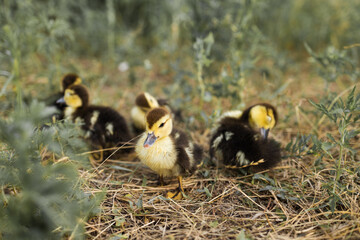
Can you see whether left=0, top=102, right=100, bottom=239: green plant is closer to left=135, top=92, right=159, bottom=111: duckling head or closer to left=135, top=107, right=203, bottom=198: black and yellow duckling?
left=135, top=107, right=203, bottom=198: black and yellow duckling

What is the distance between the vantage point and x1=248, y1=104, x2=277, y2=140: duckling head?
2.40 metres

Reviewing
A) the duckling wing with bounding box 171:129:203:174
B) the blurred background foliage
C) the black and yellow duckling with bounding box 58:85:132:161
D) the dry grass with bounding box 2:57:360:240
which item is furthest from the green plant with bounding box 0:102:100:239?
the blurred background foliage

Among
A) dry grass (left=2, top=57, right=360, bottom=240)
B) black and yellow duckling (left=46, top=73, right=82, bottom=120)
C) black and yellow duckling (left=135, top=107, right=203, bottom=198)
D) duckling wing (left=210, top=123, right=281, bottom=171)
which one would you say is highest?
black and yellow duckling (left=46, top=73, right=82, bottom=120)

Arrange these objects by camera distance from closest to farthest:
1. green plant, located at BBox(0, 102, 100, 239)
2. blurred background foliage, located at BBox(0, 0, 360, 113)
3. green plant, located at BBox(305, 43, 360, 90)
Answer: green plant, located at BBox(0, 102, 100, 239) < green plant, located at BBox(305, 43, 360, 90) < blurred background foliage, located at BBox(0, 0, 360, 113)

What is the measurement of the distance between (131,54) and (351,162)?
3.08 m

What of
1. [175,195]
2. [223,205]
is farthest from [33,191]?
[223,205]

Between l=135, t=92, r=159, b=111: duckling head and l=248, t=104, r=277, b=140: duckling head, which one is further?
l=135, t=92, r=159, b=111: duckling head

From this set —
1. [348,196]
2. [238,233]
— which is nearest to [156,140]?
[238,233]

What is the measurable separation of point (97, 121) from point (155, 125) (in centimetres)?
75

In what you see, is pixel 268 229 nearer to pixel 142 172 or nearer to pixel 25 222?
pixel 142 172

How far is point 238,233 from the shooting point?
1621mm

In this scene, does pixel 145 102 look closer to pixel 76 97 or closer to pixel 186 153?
pixel 76 97

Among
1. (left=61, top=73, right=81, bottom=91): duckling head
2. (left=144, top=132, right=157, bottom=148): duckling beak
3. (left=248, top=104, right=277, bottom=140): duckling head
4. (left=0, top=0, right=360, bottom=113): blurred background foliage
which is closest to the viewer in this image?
(left=144, top=132, right=157, bottom=148): duckling beak

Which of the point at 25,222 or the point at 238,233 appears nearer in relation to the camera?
the point at 25,222
